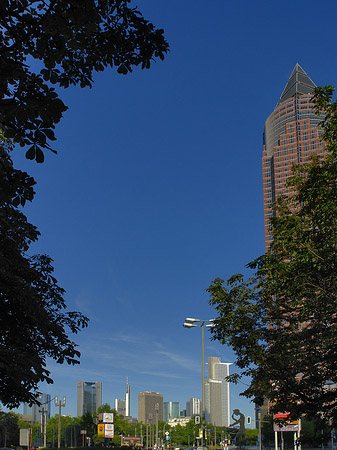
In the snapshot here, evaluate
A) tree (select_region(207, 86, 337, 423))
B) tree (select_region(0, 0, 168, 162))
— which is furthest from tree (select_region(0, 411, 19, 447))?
tree (select_region(0, 0, 168, 162))

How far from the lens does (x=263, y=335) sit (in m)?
16.8

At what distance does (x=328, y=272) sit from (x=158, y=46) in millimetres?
10516

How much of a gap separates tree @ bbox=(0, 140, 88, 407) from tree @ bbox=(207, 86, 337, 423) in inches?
216

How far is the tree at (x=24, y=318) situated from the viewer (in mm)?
12242

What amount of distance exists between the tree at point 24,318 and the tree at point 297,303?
5.48 meters

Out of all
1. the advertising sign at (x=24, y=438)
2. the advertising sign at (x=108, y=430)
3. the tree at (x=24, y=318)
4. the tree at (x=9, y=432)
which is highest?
the tree at (x=24, y=318)

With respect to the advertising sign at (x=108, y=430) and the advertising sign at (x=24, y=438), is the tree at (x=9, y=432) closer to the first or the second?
the advertising sign at (x=24, y=438)

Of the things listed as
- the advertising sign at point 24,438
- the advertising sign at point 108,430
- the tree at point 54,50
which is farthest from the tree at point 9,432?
the tree at point 54,50

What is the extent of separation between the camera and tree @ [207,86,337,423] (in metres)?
14.8

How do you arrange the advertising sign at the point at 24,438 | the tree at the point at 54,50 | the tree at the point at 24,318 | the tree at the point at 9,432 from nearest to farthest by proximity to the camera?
the tree at the point at 54,50 → the tree at the point at 24,318 → the advertising sign at the point at 24,438 → the tree at the point at 9,432

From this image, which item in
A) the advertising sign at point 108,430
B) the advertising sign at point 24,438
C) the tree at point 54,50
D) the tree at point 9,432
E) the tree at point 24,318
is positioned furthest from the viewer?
the tree at point 9,432

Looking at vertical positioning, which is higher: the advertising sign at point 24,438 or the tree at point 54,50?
the tree at point 54,50

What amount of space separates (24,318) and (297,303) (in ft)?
26.1

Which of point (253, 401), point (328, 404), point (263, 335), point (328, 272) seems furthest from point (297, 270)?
point (253, 401)
